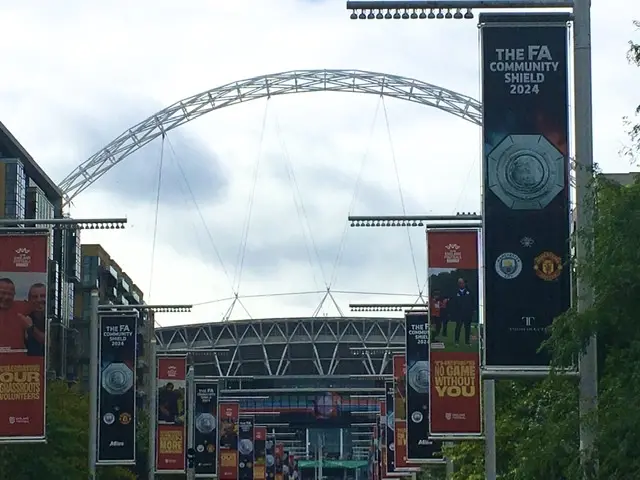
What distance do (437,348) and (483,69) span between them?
20.5 m

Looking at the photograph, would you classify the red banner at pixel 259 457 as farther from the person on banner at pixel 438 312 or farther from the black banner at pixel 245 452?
the person on banner at pixel 438 312

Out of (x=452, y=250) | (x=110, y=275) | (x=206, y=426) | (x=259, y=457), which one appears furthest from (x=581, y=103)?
(x=110, y=275)

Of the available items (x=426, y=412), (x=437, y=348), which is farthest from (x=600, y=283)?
(x=426, y=412)

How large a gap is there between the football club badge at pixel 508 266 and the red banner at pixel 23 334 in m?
21.0

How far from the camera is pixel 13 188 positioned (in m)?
138

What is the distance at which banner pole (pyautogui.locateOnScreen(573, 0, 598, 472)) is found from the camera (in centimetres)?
2405

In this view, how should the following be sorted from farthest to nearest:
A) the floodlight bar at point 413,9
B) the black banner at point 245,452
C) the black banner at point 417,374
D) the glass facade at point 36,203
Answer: the glass facade at point 36,203 < the black banner at point 245,452 < the black banner at point 417,374 < the floodlight bar at point 413,9

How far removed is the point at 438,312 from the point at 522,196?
1897cm

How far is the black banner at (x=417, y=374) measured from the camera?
56844 millimetres

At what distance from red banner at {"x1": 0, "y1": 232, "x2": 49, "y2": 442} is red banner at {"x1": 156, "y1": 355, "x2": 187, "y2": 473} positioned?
3379cm

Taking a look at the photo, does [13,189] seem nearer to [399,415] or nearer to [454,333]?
[399,415]

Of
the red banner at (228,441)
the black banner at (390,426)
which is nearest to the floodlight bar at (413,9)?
the black banner at (390,426)

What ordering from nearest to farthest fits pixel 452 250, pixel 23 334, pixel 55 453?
pixel 452 250 < pixel 23 334 < pixel 55 453

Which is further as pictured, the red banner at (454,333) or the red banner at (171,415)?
the red banner at (171,415)
